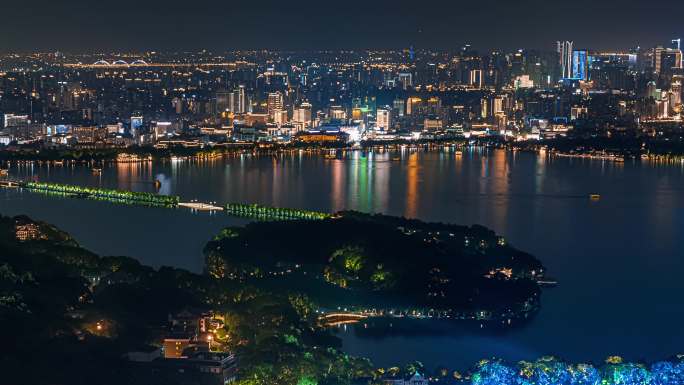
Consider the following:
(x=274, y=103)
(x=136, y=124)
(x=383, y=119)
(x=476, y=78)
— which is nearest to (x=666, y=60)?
(x=476, y=78)

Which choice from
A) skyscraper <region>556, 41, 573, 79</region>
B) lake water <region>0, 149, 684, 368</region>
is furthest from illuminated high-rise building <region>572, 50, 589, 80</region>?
lake water <region>0, 149, 684, 368</region>

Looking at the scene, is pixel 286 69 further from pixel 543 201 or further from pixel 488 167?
pixel 543 201

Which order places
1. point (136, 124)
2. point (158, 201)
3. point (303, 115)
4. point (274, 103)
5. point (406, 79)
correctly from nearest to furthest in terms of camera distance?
point (158, 201) < point (136, 124) < point (303, 115) < point (274, 103) < point (406, 79)

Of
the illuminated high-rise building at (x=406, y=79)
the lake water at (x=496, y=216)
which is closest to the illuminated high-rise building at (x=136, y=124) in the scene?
the lake water at (x=496, y=216)

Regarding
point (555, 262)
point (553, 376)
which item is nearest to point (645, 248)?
point (555, 262)

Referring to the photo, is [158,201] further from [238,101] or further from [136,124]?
[238,101]
